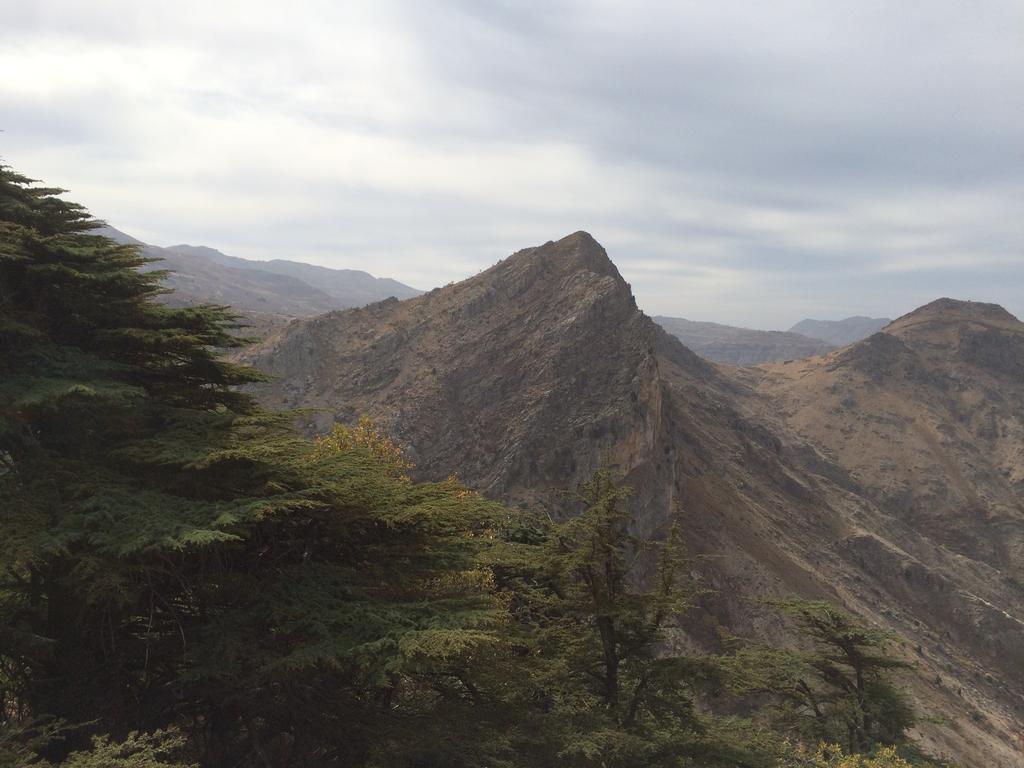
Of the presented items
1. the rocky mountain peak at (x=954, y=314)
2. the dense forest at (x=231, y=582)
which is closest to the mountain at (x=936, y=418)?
the rocky mountain peak at (x=954, y=314)

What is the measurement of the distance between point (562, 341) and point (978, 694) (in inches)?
1640

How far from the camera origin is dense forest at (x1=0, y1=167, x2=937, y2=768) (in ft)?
27.4

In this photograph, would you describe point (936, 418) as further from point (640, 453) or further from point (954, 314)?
point (640, 453)

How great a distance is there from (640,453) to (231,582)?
131ft

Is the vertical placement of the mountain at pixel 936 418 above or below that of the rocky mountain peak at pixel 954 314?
below

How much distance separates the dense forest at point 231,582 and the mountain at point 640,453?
3030 centimetres

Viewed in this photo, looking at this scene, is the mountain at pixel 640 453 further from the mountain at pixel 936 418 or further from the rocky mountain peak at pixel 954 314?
the rocky mountain peak at pixel 954 314

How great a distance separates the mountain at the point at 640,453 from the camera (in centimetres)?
4541

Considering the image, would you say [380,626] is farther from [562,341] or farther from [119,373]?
[562,341]

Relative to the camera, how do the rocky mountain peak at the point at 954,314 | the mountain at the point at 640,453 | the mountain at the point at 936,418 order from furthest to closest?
the rocky mountain peak at the point at 954,314 < the mountain at the point at 936,418 < the mountain at the point at 640,453

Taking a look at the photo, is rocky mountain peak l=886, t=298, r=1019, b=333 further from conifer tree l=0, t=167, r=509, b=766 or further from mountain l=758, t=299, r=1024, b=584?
conifer tree l=0, t=167, r=509, b=766

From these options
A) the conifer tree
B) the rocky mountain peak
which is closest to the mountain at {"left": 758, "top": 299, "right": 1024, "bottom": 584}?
the rocky mountain peak

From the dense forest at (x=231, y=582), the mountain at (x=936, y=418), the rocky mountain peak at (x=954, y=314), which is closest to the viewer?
the dense forest at (x=231, y=582)

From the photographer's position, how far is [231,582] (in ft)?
31.7
